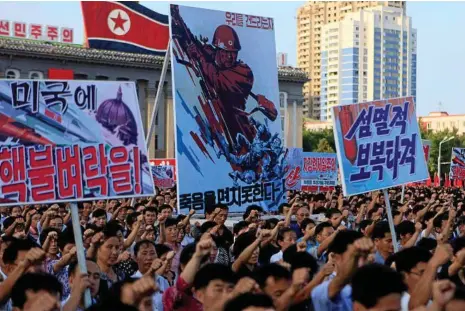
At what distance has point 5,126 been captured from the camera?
24.1 feet

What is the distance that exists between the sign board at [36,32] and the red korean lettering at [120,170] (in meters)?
41.2

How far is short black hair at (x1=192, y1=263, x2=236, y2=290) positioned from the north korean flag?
41111 millimetres

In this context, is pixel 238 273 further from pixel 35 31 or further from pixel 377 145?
pixel 35 31

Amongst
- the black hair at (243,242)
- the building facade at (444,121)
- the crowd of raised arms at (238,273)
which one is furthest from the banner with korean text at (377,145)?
the building facade at (444,121)

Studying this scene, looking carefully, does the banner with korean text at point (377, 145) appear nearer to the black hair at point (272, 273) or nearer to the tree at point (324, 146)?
the black hair at point (272, 273)

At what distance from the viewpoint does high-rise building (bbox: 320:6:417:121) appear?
164250 mm

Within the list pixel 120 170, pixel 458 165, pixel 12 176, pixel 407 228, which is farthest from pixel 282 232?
pixel 458 165

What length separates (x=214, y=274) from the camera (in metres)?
5.39

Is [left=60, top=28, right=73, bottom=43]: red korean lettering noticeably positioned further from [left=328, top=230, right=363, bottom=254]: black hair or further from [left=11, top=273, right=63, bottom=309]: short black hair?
[left=11, top=273, right=63, bottom=309]: short black hair

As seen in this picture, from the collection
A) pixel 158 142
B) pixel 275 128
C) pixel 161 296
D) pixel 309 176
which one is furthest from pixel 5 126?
pixel 158 142

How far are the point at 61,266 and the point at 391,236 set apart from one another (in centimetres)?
323

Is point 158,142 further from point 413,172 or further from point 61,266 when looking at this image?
point 61,266

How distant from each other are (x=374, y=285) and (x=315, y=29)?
180 meters

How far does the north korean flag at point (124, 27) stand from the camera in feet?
154
